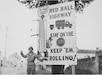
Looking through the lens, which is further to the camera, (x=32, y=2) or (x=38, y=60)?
(x=32, y=2)

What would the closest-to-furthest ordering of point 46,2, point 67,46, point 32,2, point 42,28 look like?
point 67,46, point 42,28, point 46,2, point 32,2

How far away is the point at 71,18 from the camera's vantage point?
498cm

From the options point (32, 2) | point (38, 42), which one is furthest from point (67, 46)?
point (32, 2)

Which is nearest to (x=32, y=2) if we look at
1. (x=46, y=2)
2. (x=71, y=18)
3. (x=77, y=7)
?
(x=46, y=2)

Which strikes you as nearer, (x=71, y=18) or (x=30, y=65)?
(x=71, y=18)

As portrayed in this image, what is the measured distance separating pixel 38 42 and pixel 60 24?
2.79ft

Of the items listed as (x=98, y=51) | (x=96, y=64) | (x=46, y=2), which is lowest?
(x=96, y=64)

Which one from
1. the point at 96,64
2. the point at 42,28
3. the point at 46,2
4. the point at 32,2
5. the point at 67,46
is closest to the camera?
the point at 67,46

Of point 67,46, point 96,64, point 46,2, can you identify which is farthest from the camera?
point 96,64

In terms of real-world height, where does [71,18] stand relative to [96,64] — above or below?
above

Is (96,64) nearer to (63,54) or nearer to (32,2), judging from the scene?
(32,2)

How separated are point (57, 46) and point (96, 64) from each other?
6.48 meters

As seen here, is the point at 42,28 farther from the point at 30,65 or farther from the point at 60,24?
the point at 30,65

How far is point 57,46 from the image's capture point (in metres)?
5.09
